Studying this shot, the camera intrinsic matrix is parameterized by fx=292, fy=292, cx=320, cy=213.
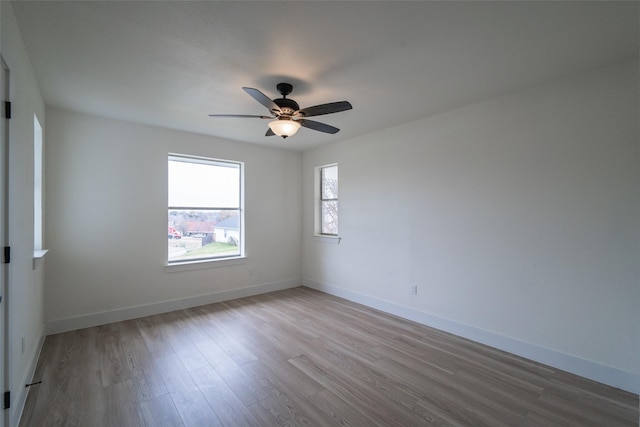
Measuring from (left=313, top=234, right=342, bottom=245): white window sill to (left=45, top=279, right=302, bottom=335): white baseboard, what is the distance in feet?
3.28

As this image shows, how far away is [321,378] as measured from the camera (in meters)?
2.46

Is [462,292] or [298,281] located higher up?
[462,292]

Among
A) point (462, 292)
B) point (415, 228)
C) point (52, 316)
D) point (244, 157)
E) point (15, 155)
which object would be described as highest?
point (244, 157)

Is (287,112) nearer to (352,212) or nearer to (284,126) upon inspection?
(284,126)

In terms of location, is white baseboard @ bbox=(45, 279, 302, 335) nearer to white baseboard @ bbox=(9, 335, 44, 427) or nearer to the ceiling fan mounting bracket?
white baseboard @ bbox=(9, 335, 44, 427)

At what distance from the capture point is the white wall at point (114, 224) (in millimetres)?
3377

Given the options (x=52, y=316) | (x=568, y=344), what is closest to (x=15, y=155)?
(x=52, y=316)

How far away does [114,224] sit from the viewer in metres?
3.73

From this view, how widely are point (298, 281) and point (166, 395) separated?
3464 millimetres

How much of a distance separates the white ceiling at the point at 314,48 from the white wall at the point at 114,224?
63cm

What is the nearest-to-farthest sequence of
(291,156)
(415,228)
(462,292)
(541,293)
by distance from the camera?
(541,293) → (462,292) → (415,228) → (291,156)

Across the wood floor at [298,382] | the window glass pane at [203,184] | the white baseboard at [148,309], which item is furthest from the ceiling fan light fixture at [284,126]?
the white baseboard at [148,309]

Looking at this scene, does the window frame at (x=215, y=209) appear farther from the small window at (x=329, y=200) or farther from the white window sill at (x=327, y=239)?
the small window at (x=329, y=200)

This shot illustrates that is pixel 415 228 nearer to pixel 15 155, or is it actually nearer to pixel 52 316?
pixel 15 155
